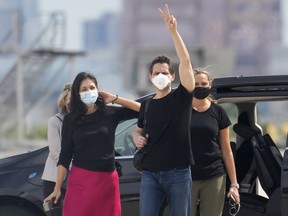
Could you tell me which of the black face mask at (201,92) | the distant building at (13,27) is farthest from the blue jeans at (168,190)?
the distant building at (13,27)

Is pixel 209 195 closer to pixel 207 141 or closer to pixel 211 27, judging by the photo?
pixel 207 141

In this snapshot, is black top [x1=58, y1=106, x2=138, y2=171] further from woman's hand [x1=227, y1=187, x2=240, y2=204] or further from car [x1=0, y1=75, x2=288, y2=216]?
woman's hand [x1=227, y1=187, x2=240, y2=204]

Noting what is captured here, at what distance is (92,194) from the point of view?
20.6ft

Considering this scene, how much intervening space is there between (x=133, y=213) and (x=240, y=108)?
6.08 feet

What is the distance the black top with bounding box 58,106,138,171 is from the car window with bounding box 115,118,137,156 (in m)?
0.68

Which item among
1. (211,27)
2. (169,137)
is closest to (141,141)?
(169,137)

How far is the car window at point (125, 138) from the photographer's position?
7043 millimetres

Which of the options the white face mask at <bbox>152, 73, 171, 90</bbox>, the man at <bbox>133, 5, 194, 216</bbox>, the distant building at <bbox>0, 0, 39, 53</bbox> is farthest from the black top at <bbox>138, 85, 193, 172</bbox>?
the distant building at <bbox>0, 0, 39, 53</bbox>

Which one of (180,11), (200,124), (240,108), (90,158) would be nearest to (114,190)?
(90,158)

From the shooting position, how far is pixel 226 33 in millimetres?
172375

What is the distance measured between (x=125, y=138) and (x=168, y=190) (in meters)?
1.10

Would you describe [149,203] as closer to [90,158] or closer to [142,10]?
[90,158]

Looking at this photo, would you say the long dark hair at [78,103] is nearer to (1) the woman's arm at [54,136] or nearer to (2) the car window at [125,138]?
(1) the woman's arm at [54,136]

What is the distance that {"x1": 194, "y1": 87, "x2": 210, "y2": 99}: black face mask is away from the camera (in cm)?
633
